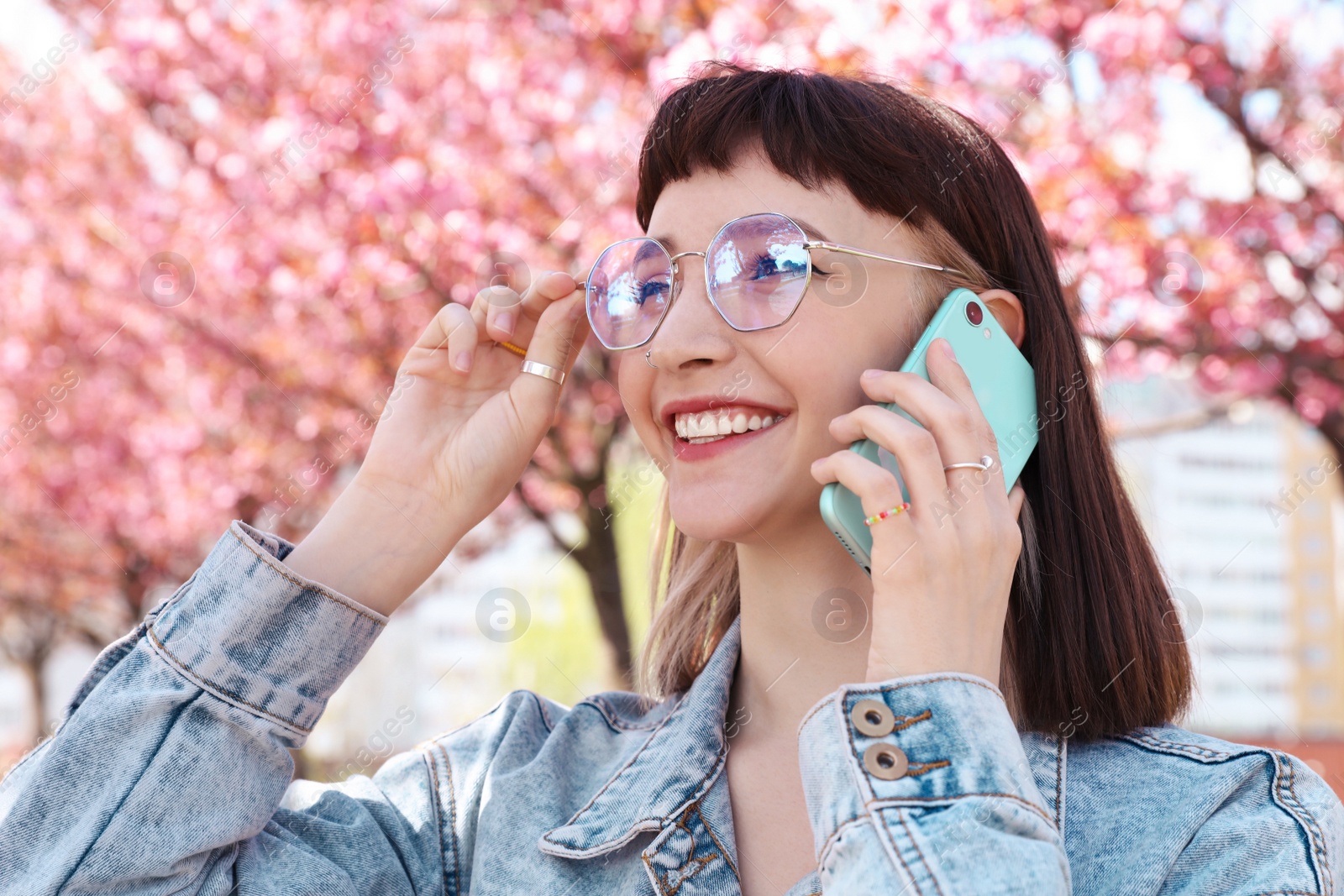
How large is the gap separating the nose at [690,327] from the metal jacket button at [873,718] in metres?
0.62

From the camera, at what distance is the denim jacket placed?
4.61 feet

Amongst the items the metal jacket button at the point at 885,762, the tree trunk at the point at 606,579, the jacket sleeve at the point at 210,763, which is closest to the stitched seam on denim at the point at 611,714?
the jacket sleeve at the point at 210,763

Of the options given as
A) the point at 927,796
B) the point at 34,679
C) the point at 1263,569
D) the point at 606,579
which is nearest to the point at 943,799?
the point at 927,796

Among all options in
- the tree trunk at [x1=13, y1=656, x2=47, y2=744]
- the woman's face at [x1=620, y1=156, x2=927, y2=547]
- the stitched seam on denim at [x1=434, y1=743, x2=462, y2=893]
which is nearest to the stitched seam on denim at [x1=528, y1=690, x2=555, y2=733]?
the stitched seam on denim at [x1=434, y1=743, x2=462, y2=893]

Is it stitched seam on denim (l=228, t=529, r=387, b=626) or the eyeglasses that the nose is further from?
stitched seam on denim (l=228, t=529, r=387, b=626)

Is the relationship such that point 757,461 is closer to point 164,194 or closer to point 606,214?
point 606,214

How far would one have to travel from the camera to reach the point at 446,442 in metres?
2.15

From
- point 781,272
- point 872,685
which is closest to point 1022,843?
point 872,685

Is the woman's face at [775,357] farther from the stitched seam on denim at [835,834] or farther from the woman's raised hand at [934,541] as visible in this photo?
the stitched seam on denim at [835,834]

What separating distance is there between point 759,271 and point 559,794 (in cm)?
98

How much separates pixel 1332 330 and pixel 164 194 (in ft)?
23.3

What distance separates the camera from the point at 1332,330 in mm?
5562

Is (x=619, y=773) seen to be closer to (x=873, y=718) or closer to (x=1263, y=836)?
(x=873, y=718)

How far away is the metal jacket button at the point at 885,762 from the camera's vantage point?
4.68 feet
